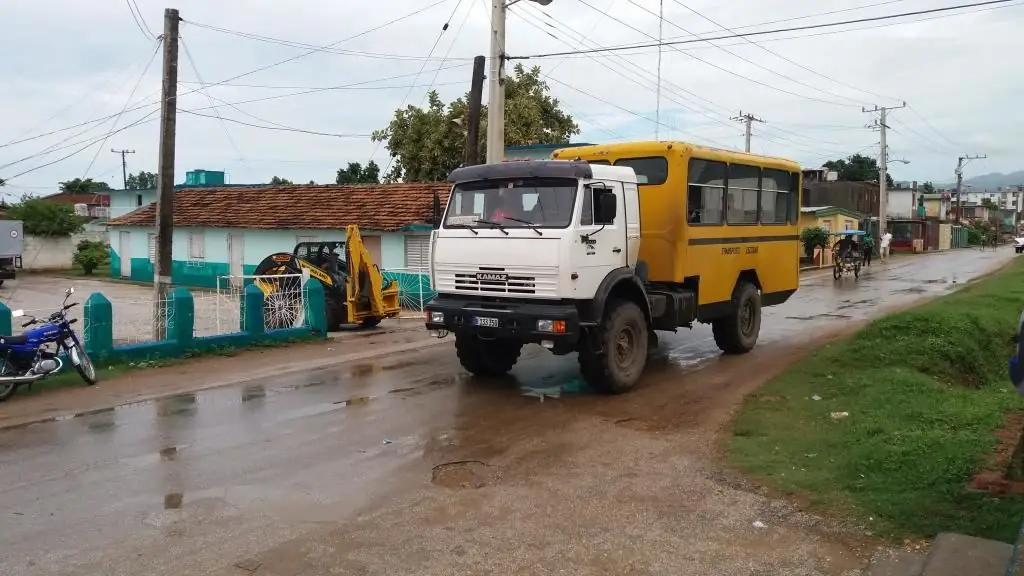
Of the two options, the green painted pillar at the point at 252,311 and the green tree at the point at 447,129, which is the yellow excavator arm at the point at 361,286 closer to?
the green painted pillar at the point at 252,311

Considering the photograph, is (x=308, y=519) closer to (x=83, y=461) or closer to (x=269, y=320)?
(x=83, y=461)

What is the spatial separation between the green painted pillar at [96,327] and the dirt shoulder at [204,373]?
0.52 meters

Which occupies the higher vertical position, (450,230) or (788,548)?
(450,230)

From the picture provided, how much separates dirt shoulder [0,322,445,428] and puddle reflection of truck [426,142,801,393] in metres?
3.05

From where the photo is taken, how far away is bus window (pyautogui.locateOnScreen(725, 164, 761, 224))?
11547mm

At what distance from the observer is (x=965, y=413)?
744 centimetres

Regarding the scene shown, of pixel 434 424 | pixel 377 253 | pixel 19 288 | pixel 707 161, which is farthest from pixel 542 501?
pixel 19 288

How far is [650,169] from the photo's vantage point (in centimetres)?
1050

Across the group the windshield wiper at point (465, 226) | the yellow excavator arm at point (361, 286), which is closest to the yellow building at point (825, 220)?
the yellow excavator arm at point (361, 286)

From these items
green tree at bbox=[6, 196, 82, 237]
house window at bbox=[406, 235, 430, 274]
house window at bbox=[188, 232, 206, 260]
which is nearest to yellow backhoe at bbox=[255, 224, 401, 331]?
house window at bbox=[406, 235, 430, 274]

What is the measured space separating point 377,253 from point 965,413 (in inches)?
723

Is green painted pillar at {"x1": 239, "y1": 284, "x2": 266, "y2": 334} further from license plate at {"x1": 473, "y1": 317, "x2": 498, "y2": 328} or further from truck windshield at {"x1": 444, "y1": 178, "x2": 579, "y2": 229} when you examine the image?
license plate at {"x1": 473, "y1": 317, "x2": 498, "y2": 328}

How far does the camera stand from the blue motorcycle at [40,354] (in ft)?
30.5

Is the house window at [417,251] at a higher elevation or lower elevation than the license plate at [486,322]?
higher
